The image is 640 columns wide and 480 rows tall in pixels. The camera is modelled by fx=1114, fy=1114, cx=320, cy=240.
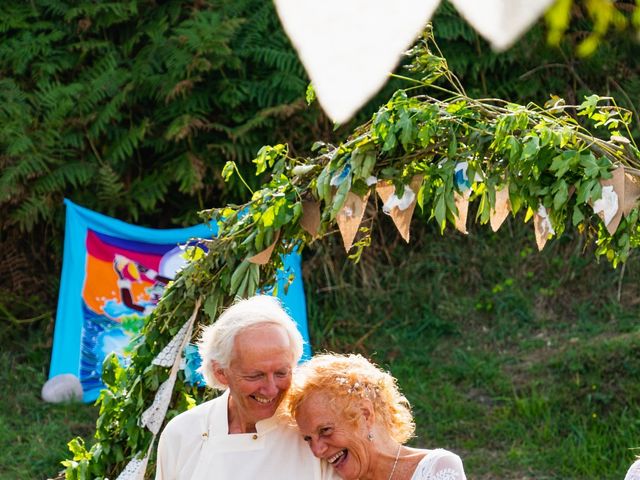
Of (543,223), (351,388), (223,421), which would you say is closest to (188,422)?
(223,421)

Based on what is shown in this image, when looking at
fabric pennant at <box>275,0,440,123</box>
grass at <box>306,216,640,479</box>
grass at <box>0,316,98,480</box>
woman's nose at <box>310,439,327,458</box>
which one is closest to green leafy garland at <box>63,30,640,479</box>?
woman's nose at <box>310,439,327,458</box>

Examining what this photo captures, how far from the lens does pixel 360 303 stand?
8.33m

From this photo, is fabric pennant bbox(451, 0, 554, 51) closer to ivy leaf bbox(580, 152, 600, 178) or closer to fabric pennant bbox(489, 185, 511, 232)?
ivy leaf bbox(580, 152, 600, 178)

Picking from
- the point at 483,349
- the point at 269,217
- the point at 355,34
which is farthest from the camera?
the point at 483,349

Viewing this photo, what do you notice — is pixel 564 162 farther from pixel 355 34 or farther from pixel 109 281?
pixel 109 281

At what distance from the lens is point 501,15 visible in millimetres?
1707

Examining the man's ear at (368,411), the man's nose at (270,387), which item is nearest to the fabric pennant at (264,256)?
the man's nose at (270,387)

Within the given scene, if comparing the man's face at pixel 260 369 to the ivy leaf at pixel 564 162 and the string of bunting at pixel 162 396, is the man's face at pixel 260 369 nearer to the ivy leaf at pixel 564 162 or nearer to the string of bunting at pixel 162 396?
the string of bunting at pixel 162 396

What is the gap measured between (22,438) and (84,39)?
3.29 metres

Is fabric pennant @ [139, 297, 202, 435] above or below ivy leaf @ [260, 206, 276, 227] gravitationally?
below

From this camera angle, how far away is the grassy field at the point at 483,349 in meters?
6.82

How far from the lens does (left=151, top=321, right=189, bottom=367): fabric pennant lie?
14.3 ft

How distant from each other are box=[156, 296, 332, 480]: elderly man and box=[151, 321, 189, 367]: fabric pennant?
71 cm

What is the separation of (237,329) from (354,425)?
1.58 ft
